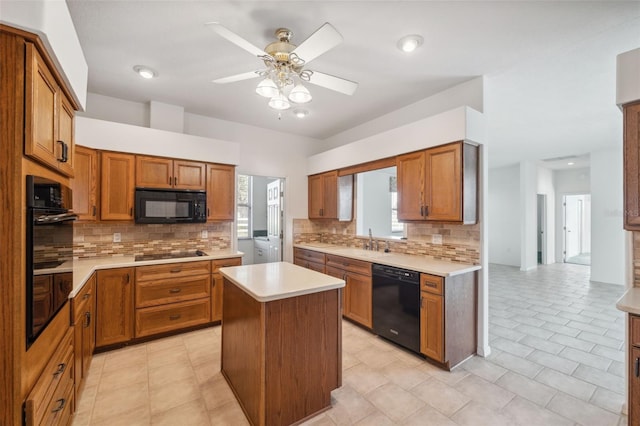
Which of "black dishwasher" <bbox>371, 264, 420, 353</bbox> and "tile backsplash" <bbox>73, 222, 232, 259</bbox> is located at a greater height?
"tile backsplash" <bbox>73, 222, 232, 259</bbox>

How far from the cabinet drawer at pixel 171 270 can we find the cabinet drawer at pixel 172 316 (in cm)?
34

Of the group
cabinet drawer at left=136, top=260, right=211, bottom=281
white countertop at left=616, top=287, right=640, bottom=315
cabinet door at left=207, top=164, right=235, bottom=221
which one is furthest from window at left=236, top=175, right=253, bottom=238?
white countertop at left=616, top=287, right=640, bottom=315

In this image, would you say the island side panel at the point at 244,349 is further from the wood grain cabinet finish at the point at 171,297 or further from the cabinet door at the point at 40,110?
the cabinet door at the point at 40,110

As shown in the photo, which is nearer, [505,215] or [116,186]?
[116,186]

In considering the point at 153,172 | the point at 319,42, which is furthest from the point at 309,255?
the point at 319,42

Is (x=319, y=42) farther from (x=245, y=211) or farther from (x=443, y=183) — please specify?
(x=245, y=211)

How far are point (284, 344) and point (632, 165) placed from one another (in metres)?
2.54

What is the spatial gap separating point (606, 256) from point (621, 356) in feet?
13.5

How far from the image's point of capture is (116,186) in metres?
3.23

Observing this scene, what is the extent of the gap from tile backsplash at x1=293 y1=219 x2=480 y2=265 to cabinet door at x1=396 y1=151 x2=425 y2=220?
0.34 m

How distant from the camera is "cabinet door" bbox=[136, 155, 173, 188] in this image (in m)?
3.35

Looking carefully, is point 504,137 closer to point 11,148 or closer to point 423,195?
point 423,195

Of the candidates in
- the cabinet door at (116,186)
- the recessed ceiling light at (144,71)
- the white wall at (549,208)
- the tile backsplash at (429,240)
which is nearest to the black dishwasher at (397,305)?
the tile backsplash at (429,240)

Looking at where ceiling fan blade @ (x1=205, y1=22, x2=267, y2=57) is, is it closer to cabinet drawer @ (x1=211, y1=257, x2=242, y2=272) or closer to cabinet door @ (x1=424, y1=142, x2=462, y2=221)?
cabinet door @ (x1=424, y1=142, x2=462, y2=221)
